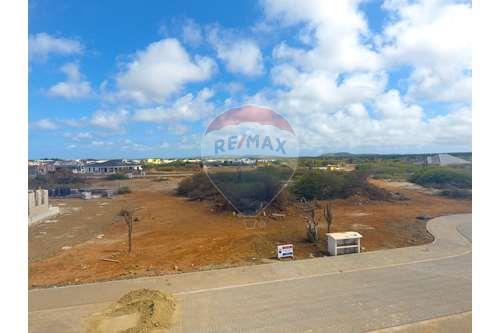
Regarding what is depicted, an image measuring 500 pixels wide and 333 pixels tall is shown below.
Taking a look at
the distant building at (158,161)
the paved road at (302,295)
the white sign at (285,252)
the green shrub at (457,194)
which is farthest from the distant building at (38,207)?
the distant building at (158,161)

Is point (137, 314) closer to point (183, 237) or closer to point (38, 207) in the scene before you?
point (183, 237)

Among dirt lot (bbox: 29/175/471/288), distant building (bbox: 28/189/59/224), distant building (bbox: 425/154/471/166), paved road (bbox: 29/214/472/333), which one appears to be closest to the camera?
paved road (bbox: 29/214/472/333)

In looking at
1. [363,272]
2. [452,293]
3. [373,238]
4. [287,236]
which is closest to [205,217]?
[287,236]

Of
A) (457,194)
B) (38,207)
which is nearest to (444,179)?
(457,194)

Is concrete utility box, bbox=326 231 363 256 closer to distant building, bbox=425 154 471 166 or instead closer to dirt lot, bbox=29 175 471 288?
dirt lot, bbox=29 175 471 288

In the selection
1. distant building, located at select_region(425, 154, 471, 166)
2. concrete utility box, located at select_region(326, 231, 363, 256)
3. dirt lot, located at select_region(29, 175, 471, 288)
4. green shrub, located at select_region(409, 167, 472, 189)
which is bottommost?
dirt lot, located at select_region(29, 175, 471, 288)

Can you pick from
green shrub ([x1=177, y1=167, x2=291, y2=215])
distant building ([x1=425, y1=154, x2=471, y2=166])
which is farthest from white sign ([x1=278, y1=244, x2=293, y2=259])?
distant building ([x1=425, y1=154, x2=471, y2=166])

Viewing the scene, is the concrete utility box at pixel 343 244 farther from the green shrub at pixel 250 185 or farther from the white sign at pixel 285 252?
the green shrub at pixel 250 185
